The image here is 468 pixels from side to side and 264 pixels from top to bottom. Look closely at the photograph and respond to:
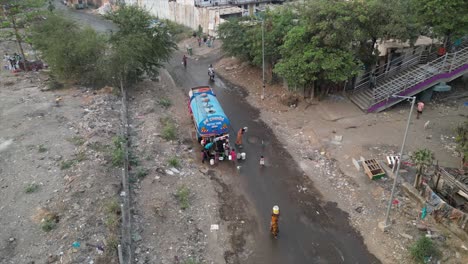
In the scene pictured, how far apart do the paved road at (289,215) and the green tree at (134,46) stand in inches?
369

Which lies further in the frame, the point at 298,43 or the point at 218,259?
the point at 298,43

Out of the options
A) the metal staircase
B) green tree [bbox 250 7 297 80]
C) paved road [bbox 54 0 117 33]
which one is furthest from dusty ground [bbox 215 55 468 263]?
paved road [bbox 54 0 117 33]

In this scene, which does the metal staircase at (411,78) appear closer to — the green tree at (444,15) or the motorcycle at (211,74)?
the green tree at (444,15)

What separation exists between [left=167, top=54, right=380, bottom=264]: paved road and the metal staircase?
23.2ft

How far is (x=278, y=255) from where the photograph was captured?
1369 centimetres

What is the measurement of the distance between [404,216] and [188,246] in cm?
903

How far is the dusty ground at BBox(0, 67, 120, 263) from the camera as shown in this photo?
12945 millimetres

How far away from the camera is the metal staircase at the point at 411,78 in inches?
882

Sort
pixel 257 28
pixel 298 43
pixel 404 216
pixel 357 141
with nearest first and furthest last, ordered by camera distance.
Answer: pixel 404 216 → pixel 357 141 → pixel 298 43 → pixel 257 28

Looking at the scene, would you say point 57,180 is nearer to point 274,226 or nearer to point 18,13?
point 274,226

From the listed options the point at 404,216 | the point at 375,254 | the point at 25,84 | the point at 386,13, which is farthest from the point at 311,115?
the point at 25,84

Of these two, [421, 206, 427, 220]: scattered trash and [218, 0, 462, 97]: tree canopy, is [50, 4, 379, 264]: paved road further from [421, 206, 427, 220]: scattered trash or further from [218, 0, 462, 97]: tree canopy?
[218, 0, 462, 97]: tree canopy

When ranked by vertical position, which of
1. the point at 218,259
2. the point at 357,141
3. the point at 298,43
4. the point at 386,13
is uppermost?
the point at 386,13

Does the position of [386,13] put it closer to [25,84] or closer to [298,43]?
[298,43]
